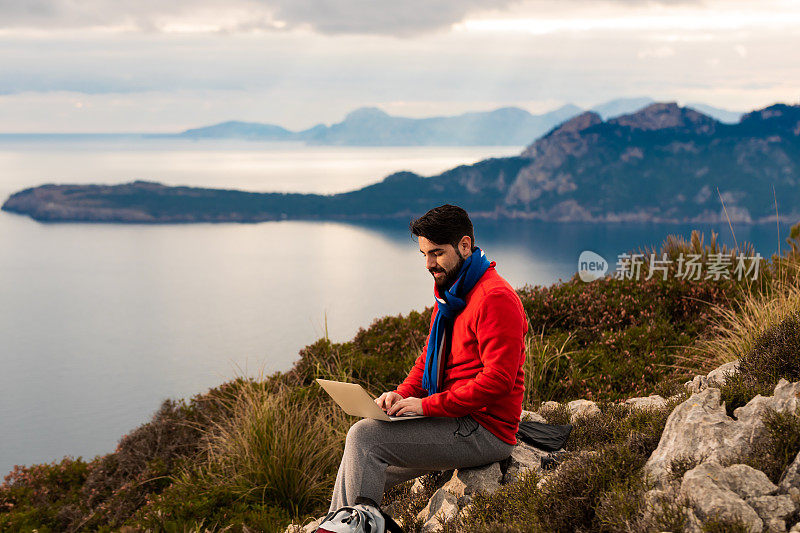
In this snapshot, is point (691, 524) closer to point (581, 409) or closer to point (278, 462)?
point (581, 409)

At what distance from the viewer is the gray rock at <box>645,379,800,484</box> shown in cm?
281

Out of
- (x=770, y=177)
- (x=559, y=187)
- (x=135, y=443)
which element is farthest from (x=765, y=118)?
(x=135, y=443)

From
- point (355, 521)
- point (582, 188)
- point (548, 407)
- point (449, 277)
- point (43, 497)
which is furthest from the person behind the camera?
point (582, 188)

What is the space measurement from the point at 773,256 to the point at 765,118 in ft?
510

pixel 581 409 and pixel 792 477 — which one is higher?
pixel 792 477

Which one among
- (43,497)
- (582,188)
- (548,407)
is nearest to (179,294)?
(582,188)

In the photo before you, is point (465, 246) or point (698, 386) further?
point (698, 386)

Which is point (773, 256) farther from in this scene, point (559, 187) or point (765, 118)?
point (765, 118)

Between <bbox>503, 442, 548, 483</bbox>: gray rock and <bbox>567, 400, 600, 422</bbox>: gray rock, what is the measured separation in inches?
29.0

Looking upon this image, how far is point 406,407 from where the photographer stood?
328 cm

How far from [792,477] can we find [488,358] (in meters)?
1.35

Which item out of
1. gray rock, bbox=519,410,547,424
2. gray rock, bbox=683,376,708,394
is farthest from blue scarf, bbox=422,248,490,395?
gray rock, bbox=683,376,708,394

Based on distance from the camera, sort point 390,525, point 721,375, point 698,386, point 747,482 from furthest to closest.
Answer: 1. point 721,375
2. point 698,386
3. point 390,525
4. point 747,482

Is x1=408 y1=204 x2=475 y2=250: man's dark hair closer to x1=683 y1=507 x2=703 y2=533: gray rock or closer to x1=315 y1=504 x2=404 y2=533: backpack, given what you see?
x1=315 y1=504 x2=404 y2=533: backpack
